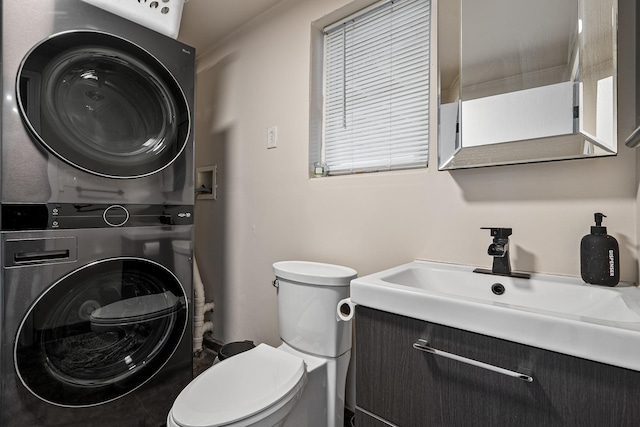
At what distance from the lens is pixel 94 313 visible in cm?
119

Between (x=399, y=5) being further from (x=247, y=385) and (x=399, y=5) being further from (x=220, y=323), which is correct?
(x=220, y=323)

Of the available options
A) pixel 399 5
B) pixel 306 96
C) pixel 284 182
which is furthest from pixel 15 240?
pixel 399 5

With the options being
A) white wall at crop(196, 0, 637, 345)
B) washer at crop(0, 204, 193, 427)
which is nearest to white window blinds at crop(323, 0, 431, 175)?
white wall at crop(196, 0, 637, 345)

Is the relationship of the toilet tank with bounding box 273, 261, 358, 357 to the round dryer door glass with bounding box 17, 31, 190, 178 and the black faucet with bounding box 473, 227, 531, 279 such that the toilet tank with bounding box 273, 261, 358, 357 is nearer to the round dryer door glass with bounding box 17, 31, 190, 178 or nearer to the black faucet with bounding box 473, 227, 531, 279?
the black faucet with bounding box 473, 227, 531, 279

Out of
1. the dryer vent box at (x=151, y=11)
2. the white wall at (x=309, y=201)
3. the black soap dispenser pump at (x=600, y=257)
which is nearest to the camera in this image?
the black soap dispenser pump at (x=600, y=257)

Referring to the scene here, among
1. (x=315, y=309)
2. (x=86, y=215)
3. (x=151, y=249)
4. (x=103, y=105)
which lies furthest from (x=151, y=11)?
(x=315, y=309)

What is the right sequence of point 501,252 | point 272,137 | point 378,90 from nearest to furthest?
point 501,252
point 378,90
point 272,137

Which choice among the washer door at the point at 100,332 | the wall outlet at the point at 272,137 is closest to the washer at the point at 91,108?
the washer door at the point at 100,332

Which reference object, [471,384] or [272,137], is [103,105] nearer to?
[272,137]

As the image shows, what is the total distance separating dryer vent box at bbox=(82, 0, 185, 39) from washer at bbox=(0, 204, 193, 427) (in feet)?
2.60

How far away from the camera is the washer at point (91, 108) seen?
100 centimetres

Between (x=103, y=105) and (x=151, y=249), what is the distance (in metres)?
0.61

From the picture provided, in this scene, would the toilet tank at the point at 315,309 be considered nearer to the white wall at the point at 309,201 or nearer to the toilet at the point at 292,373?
the toilet at the point at 292,373

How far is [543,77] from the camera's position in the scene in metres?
0.96
